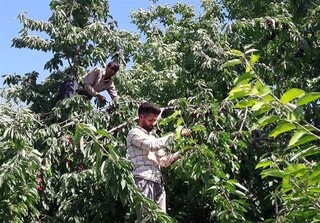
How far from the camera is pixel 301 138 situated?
5.01 ft

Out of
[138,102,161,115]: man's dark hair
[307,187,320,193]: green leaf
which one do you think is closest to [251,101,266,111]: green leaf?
[307,187,320,193]: green leaf

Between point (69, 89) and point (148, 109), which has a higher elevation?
point (69, 89)

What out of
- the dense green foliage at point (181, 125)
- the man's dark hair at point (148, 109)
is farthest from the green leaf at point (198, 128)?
the man's dark hair at point (148, 109)

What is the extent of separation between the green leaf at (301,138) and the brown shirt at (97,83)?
3.90 metres

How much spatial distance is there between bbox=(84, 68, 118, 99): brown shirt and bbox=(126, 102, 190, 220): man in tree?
1.79 metres

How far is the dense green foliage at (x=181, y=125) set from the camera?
2049 millimetres

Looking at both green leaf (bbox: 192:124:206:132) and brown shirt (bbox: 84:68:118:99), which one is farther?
brown shirt (bbox: 84:68:118:99)

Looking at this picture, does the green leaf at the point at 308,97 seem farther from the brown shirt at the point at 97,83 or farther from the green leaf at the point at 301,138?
the brown shirt at the point at 97,83

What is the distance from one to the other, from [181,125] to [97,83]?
1636 millimetres

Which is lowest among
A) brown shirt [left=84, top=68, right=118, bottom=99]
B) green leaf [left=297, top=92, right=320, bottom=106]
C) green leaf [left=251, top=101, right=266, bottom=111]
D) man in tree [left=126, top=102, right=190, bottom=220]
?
green leaf [left=297, top=92, right=320, bottom=106]

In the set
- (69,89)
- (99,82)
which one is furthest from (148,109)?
(69,89)

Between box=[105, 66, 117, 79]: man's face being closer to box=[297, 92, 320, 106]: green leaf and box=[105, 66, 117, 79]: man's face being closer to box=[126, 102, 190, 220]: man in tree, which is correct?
box=[126, 102, 190, 220]: man in tree

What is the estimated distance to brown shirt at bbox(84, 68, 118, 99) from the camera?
531 cm

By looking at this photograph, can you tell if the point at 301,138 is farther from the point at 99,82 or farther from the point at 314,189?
the point at 99,82
